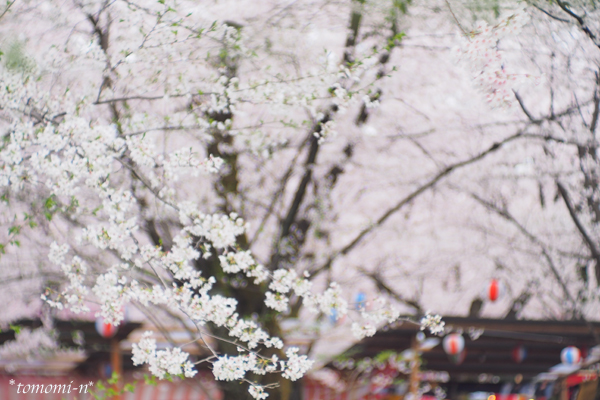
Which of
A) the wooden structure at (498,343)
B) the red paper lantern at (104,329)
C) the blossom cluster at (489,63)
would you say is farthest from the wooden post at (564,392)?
the blossom cluster at (489,63)

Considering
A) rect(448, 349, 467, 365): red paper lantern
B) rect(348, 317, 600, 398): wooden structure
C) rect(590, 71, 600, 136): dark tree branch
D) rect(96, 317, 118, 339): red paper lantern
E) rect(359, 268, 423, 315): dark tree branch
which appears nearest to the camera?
rect(590, 71, 600, 136): dark tree branch

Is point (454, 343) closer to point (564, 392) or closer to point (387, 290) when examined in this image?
point (387, 290)

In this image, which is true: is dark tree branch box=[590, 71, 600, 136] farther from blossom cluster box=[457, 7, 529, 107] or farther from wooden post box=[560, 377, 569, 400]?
wooden post box=[560, 377, 569, 400]

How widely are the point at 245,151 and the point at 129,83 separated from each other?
1.37 metres

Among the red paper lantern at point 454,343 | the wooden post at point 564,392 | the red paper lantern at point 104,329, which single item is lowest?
the wooden post at point 564,392

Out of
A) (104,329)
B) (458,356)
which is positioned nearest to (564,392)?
(458,356)

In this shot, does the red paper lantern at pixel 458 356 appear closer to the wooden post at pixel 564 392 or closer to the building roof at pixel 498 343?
the building roof at pixel 498 343

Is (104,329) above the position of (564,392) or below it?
above

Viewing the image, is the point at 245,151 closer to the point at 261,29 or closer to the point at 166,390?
the point at 261,29

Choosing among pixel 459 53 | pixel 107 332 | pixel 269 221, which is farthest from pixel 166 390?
pixel 459 53

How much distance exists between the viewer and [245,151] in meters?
5.08

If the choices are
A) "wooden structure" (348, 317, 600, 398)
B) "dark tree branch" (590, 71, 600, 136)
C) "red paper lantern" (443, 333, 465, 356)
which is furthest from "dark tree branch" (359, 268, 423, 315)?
"dark tree branch" (590, 71, 600, 136)

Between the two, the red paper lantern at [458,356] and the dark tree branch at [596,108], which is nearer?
the dark tree branch at [596,108]

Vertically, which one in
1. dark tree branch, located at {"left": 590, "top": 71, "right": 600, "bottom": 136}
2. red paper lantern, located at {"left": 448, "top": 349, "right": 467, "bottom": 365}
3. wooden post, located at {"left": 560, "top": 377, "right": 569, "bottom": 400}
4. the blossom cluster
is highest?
the blossom cluster
